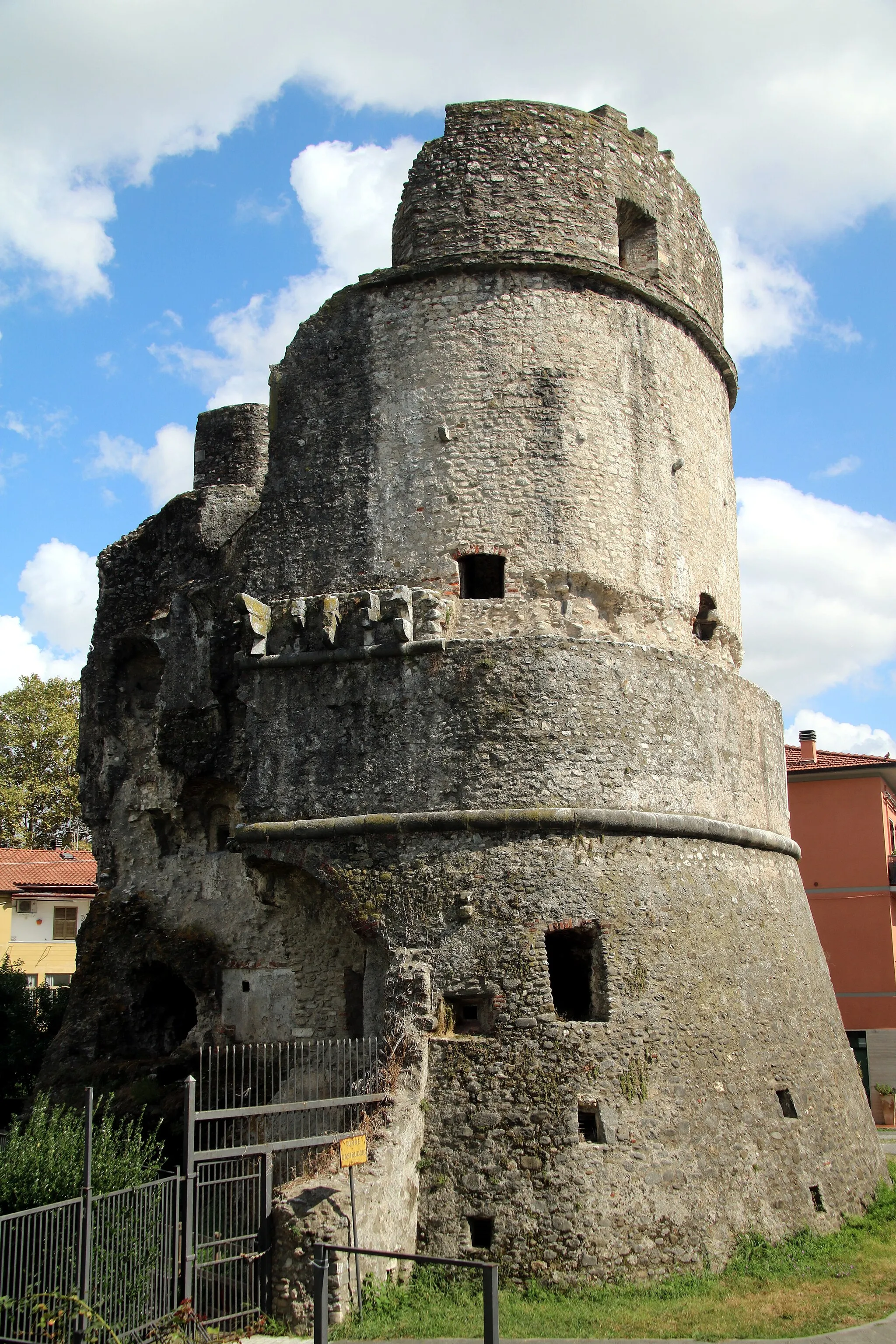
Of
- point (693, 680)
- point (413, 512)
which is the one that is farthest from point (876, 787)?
point (413, 512)

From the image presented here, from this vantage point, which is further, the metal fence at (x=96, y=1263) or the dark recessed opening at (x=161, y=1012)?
the dark recessed opening at (x=161, y=1012)

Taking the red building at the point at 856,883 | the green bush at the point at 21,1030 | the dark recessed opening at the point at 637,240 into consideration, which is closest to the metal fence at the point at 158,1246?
the green bush at the point at 21,1030

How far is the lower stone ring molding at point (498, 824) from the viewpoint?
11.7 m

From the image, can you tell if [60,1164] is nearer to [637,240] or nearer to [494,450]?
[494,450]

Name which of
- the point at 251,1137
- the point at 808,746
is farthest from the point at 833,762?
the point at 251,1137

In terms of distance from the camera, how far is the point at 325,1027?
12406 millimetres

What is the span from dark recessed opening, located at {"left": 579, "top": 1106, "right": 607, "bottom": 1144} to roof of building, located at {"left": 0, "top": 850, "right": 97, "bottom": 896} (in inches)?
856

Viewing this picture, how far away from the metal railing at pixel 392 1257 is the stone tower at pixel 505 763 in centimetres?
148

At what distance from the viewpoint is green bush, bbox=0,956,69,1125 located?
16516 millimetres

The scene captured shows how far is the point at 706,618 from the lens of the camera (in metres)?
14.5

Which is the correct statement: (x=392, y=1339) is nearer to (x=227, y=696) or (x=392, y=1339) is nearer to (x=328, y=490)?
(x=227, y=696)

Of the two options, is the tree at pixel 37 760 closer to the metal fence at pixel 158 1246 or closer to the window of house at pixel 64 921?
the window of house at pixel 64 921

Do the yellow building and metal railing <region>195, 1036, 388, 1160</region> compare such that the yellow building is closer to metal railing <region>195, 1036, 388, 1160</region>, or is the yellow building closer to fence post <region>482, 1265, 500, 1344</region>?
metal railing <region>195, 1036, 388, 1160</region>

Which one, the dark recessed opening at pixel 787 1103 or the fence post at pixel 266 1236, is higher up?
the dark recessed opening at pixel 787 1103
